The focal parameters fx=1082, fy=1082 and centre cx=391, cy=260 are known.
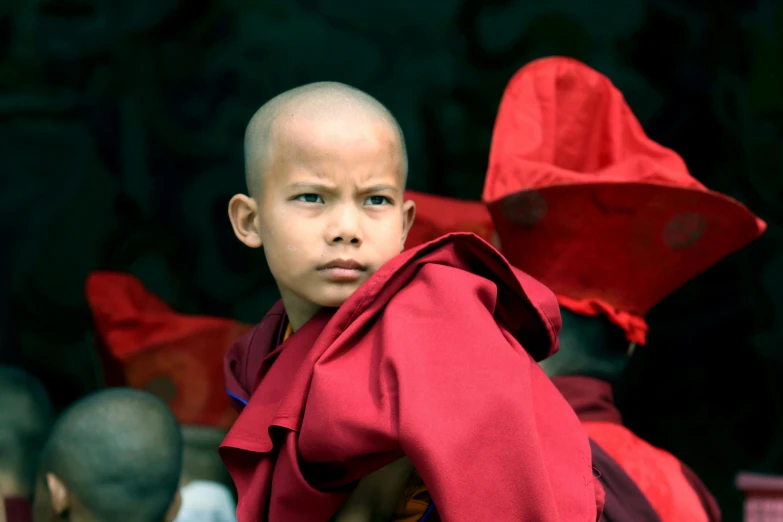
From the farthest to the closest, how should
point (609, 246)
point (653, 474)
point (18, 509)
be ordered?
1. point (18, 509)
2. point (609, 246)
3. point (653, 474)

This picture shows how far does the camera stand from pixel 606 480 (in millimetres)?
1649

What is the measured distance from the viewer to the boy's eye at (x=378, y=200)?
1.45 m

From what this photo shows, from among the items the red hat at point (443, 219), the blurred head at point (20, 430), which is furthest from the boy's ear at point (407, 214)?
the blurred head at point (20, 430)

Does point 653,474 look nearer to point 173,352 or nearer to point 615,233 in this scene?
point 615,233

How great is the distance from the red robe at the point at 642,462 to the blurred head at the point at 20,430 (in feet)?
3.29

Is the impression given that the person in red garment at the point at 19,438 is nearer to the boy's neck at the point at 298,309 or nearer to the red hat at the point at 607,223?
the boy's neck at the point at 298,309

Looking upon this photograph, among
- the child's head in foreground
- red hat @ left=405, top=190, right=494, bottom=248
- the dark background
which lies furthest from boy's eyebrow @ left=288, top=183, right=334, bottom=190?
the dark background

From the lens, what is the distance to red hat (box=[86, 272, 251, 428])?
230 cm

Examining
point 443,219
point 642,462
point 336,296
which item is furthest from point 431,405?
point 443,219

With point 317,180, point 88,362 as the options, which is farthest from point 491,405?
point 88,362

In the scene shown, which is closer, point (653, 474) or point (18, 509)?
point (653, 474)

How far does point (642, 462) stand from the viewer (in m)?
1.78

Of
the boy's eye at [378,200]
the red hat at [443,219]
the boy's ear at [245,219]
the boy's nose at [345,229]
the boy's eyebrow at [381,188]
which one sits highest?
the boy's eyebrow at [381,188]

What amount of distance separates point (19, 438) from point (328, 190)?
100cm
